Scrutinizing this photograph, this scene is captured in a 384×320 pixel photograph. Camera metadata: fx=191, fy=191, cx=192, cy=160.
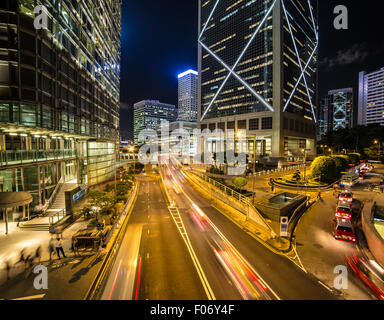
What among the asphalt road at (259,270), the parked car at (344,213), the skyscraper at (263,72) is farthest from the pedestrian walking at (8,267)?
the skyscraper at (263,72)

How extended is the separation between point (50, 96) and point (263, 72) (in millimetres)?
83546

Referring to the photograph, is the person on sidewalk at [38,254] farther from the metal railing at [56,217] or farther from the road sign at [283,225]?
the road sign at [283,225]

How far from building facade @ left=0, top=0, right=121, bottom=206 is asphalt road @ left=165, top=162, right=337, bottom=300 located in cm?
1802

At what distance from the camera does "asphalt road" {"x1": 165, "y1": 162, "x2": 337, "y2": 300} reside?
32.8 feet

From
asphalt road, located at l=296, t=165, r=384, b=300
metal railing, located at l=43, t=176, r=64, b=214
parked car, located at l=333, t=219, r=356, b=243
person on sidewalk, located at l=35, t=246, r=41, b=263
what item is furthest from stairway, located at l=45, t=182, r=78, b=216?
parked car, located at l=333, t=219, r=356, b=243

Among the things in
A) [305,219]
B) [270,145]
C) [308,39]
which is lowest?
[305,219]

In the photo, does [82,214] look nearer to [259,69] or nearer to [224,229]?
[224,229]

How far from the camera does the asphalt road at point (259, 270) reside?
1001 cm

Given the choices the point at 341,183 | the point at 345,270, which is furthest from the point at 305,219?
the point at 341,183

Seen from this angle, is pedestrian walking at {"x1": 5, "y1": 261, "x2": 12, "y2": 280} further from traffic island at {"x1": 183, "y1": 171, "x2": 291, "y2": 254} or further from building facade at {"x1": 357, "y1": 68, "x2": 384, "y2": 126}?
building facade at {"x1": 357, "y1": 68, "x2": 384, "y2": 126}

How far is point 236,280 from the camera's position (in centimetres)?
1096

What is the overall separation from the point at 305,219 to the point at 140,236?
18171 millimetres

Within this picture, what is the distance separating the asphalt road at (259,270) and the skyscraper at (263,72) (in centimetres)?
5966

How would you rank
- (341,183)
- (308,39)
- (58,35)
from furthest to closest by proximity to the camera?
(308,39) → (341,183) → (58,35)
